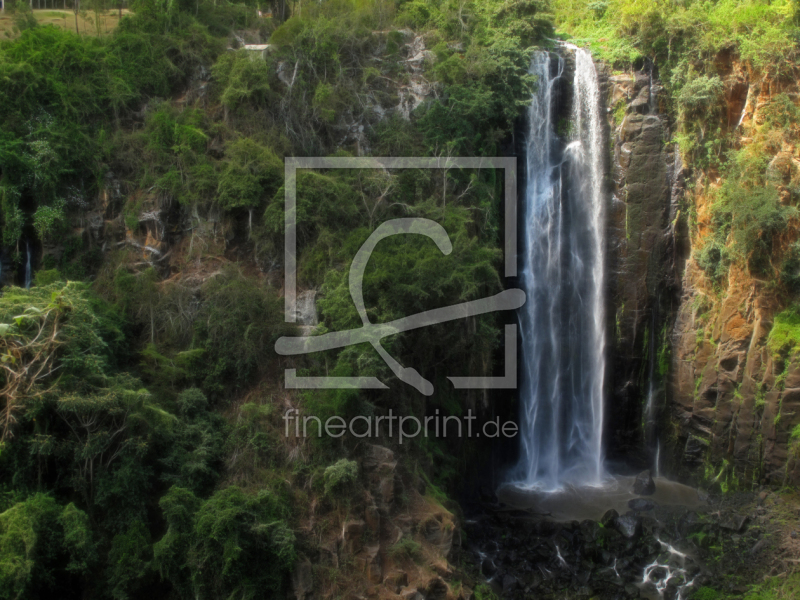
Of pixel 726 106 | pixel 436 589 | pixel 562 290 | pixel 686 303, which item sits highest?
pixel 726 106

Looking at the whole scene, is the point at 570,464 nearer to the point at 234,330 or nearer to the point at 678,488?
the point at 678,488

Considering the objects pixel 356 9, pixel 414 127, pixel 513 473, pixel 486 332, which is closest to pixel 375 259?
pixel 486 332

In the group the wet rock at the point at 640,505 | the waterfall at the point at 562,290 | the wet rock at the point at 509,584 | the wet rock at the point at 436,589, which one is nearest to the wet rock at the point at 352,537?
the wet rock at the point at 436,589

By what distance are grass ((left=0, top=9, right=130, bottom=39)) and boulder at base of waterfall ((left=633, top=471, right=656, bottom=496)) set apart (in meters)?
23.6

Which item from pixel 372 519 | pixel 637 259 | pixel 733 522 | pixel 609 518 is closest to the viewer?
pixel 372 519

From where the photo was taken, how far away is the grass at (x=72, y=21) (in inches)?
1033

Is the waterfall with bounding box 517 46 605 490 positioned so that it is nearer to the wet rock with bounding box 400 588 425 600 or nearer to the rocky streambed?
the rocky streambed

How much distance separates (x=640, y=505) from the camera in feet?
72.7

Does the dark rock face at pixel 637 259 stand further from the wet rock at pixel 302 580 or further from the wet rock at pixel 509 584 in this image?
the wet rock at pixel 302 580

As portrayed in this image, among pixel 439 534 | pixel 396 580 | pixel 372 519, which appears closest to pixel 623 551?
pixel 439 534

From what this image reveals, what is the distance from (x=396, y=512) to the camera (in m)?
18.4

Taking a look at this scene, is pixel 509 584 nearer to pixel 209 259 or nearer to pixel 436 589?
pixel 436 589

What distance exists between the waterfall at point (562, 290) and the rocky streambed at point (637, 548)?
10.5 feet

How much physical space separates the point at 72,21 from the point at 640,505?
26690mm
